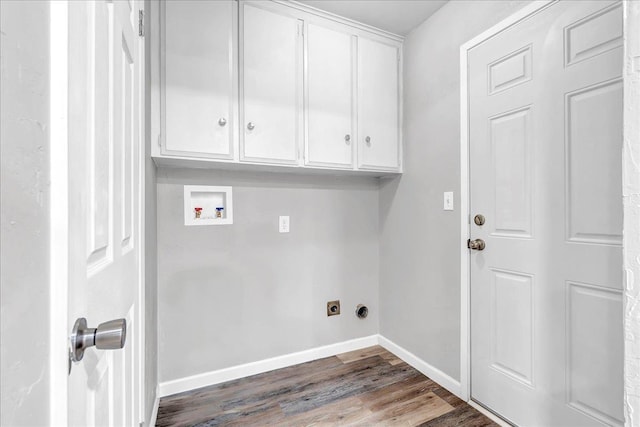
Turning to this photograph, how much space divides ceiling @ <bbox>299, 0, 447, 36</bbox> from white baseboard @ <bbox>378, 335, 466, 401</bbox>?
2.41 metres

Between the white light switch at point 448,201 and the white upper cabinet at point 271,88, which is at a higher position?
the white upper cabinet at point 271,88

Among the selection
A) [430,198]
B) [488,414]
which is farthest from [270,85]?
[488,414]

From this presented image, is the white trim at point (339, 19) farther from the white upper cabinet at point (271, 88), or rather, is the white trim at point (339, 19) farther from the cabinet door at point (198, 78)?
the cabinet door at point (198, 78)

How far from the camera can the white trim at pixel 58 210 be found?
0.37 metres

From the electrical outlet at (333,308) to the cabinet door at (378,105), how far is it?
3.63 ft

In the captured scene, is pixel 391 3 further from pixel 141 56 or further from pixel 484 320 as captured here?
pixel 484 320

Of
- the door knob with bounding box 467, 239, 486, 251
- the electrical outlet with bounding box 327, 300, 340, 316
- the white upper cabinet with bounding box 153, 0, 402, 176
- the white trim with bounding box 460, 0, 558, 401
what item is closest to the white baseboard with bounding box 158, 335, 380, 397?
the electrical outlet with bounding box 327, 300, 340, 316

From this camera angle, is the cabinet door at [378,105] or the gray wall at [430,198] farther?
the cabinet door at [378,105]

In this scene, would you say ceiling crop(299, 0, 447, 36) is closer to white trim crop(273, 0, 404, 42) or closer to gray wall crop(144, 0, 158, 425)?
white trim crop(273, 0, 404, 42)

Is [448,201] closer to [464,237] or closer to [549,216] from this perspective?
[464,237]

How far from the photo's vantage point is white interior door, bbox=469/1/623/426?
1141 mm

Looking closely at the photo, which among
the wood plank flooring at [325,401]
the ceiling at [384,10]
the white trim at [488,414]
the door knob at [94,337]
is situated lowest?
the wood plank flooring at [325,401]

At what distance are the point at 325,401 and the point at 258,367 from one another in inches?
22.0

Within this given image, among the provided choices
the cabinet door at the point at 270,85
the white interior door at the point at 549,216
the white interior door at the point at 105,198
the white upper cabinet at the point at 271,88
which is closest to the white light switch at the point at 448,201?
the white interior door at the point at 549,216
